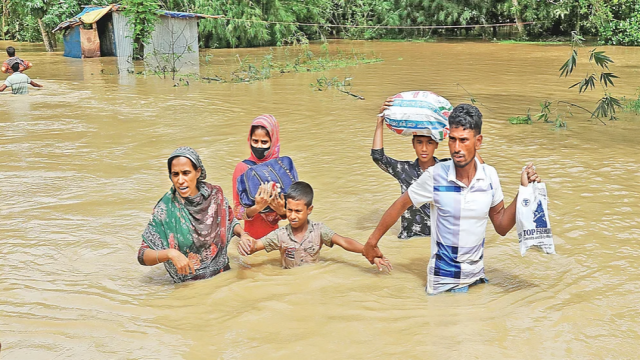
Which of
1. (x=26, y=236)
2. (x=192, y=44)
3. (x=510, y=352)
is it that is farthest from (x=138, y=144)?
(x=192, y=44)

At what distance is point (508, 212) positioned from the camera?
12.1 feet

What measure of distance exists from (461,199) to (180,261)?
1.70m

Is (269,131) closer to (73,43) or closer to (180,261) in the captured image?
(180,261)

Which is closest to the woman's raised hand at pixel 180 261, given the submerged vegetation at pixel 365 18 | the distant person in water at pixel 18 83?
the distant person in water at pixel 18 83

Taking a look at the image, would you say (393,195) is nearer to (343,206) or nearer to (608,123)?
(343,206)

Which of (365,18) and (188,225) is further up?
(365,18)

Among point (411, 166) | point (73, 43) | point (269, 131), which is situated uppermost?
point (73, 43)

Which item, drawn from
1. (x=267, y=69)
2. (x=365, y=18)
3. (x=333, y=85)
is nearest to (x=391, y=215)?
(x=333, y=85)

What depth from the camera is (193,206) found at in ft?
13.5

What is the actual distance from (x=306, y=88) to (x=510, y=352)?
432 inches

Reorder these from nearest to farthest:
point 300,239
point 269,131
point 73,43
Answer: point 300,239, point 269,131, point 73,43

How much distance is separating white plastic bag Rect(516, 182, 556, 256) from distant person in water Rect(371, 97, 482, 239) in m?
0.89

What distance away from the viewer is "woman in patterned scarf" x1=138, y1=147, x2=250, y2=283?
398cm

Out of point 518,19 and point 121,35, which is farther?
point 518,19
